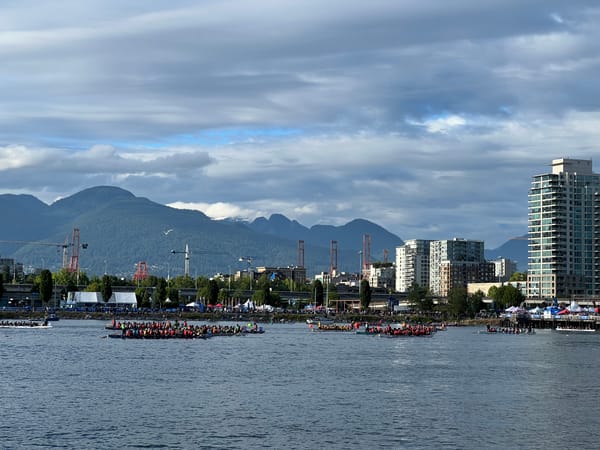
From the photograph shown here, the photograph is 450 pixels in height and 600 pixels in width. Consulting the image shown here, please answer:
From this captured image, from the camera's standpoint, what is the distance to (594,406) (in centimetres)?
8150

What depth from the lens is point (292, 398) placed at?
A: 8400 centimetres

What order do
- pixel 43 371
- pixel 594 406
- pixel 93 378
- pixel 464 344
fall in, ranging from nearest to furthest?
pixel 594 406, pixel 93 378, pixel 43 371, pixel 464 344

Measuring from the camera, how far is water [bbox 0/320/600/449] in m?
64.7

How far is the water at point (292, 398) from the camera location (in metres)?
64.7

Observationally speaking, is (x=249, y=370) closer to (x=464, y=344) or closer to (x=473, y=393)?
(x=473, y=393)

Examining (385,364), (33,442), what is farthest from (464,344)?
(33,442)

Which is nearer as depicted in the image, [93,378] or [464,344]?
[93,378]


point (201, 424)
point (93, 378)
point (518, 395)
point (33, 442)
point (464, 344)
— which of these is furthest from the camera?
point (464, 344)

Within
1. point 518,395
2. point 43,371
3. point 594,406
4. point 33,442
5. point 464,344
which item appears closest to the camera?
point 33,442

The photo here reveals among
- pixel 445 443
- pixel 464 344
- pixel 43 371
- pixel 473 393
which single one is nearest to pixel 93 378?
pixel 43 371

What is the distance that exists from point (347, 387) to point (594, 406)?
76.3 ft

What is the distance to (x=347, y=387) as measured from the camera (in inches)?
3661

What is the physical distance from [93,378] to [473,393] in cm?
3760

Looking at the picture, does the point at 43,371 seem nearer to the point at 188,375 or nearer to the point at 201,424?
the point at 188,375
